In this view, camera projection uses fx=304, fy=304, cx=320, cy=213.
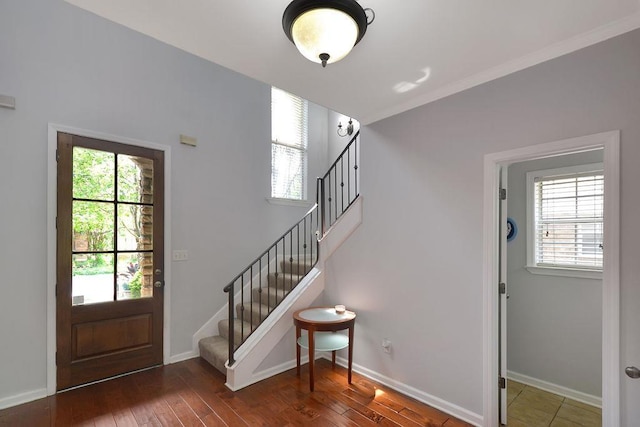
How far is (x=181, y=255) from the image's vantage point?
3467 mm

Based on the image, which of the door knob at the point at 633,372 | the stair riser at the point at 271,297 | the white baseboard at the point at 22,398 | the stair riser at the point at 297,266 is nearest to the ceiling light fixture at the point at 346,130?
the stair riser at the point at 297,266

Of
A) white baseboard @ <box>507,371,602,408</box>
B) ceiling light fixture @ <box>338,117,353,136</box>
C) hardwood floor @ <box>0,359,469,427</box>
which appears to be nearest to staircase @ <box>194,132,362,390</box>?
hardwood floor @ <box>0,359,469,427</box>

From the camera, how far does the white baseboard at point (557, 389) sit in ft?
9.10

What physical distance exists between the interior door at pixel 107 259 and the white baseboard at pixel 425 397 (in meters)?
2.24

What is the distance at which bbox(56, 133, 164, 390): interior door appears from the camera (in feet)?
9.05

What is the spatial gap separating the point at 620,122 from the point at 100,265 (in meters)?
4.18

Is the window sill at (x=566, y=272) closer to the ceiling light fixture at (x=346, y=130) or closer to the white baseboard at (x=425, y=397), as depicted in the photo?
the white baseboard at (x=425, y=397)

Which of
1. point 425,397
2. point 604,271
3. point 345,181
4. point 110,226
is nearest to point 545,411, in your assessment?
point 425,397

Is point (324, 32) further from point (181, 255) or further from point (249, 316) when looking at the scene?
point (249, 316)

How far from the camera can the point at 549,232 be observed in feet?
10.3

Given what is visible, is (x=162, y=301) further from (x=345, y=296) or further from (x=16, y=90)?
(x=16, y=90)

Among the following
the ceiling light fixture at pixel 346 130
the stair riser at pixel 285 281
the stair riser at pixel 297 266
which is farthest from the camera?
the ceiling light fixture at pixel 346 130

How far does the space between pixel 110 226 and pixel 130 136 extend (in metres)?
0.95

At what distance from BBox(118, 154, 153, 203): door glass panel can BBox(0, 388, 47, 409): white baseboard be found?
1.77m
